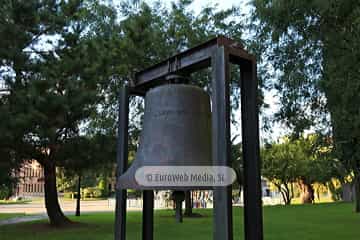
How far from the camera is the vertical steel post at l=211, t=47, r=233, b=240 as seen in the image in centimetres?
279

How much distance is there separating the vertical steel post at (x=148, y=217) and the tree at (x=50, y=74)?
663 centimetres

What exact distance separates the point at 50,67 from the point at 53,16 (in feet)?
6.47

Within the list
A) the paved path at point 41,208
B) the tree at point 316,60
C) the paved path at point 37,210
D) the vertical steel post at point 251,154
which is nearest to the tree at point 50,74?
the paved path at point 37,210

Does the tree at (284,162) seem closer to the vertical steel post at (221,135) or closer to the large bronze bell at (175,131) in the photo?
the large bronze bell at (175,131)

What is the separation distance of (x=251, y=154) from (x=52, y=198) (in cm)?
1321

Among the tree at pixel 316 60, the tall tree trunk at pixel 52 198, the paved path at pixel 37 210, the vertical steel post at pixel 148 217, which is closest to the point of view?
the vertical steel post at pixel 148 217

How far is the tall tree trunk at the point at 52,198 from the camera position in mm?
14656

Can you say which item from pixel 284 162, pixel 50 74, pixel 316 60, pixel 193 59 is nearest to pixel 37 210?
pixel 50 74

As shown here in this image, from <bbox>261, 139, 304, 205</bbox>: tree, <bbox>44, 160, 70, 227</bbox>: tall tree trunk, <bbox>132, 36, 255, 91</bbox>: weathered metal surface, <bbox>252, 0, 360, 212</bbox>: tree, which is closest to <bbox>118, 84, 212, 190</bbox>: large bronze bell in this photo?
<bbox>132, 36, 255, 91</bbox>: weathered metal surface

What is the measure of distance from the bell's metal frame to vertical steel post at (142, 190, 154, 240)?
0.35 metres

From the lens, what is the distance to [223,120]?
291 cm

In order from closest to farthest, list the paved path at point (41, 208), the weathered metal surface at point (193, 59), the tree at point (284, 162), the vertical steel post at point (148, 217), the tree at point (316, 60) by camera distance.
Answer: the weathered metal surface at point (193, 59)
the vertical steel post at point (148, 217)
the tree at point (316, 60)
the paved path at point (41, 208)
the tree at point (284, 162)

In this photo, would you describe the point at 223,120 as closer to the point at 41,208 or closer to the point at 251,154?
the point at 251,154

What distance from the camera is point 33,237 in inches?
464
